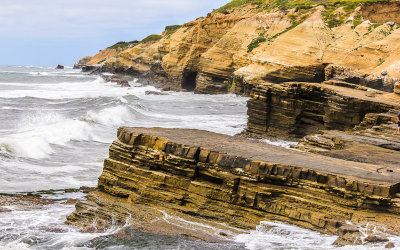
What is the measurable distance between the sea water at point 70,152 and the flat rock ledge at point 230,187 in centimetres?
41

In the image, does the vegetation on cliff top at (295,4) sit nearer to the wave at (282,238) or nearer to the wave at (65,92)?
the wave at (65,92)

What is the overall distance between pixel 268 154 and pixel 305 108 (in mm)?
11554

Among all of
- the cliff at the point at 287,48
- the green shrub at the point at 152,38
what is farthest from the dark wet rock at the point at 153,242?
the green shrub at the point at 152,38

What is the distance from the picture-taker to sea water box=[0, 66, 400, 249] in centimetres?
852

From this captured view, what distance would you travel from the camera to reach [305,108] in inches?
821

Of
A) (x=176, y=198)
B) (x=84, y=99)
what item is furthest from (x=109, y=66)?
(x=176, y=198)

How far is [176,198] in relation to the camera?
31.7 feet

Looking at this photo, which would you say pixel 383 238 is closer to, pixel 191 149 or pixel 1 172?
pixel 191 149

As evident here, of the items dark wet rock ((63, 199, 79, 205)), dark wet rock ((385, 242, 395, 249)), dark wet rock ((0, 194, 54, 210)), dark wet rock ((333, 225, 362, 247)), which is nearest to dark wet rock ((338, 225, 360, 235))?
dark wet rock ((333, 225, 362, 247))

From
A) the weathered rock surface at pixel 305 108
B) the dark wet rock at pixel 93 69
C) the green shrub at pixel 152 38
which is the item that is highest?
the green shrub at pixel 152 38

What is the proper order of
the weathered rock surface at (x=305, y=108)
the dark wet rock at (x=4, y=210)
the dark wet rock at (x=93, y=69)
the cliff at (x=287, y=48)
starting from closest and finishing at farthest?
1. the dark wet rock at (x=4, y=210)
2. the weathered rock surface at (x=305, y=108)
3. the cliff at (x=287, y=48)
4. the dark wet rock at (x=93, y=69)

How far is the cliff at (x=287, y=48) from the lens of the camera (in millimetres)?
34062

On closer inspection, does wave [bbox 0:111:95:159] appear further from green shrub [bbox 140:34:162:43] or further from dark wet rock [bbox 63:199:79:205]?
green shrub [bbox 140:34:162:43]

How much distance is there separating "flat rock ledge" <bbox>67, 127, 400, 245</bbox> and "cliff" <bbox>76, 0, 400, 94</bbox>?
2074cm
